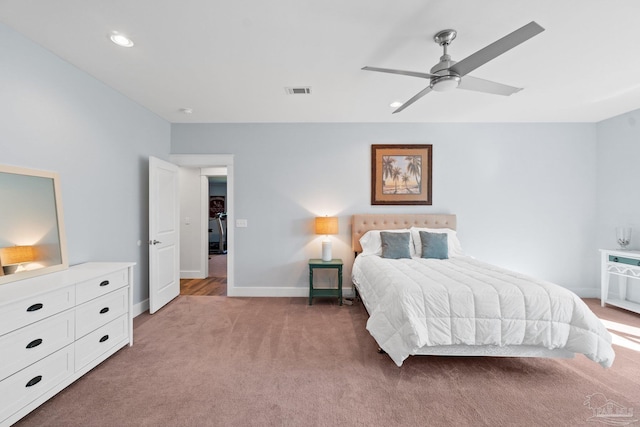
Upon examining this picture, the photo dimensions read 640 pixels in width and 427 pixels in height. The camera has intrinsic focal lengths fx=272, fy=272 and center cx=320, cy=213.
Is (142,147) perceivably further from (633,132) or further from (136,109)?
(633,132)

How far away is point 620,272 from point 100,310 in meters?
5.83

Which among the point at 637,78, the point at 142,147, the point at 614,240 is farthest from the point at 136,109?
the point at 614,240

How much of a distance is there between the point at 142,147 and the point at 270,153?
1.69 meters

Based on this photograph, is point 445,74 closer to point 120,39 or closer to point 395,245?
point 395,245

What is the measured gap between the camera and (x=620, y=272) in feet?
11.5

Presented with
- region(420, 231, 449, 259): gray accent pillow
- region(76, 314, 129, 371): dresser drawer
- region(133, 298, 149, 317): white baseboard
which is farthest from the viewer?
region(420, 231, 449, 259): gray accent pillow

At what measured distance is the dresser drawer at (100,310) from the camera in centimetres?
205

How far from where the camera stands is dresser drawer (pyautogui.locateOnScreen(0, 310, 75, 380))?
1.55 meters

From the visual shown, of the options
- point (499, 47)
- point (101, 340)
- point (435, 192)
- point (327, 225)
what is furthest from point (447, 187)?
point (101, 340)

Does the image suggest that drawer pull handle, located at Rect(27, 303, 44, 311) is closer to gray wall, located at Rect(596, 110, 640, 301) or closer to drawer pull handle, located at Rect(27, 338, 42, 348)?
drawer pull handle, located at Rect(27, 338, 42, 348)

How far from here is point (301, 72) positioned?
8.67 ft

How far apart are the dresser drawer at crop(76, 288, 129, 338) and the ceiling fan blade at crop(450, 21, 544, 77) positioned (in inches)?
129

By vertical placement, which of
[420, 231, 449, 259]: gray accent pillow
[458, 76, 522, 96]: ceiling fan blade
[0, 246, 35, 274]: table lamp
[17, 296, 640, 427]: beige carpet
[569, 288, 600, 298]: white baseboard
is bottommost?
[17, 296, 640, 427]: beige carpet

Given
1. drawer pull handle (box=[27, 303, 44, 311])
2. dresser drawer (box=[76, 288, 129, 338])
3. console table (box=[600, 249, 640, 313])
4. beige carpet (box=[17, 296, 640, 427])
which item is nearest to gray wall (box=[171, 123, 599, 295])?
console table (box=[600, 249, 640, 313])
